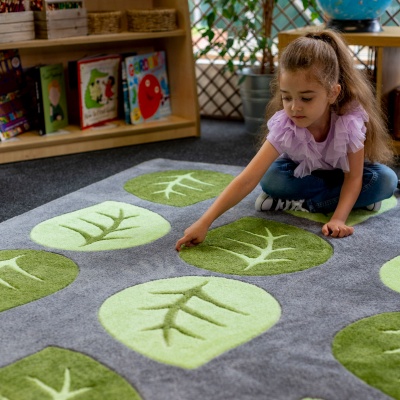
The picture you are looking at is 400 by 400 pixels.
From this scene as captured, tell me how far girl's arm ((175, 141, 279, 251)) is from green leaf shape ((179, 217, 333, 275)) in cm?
2

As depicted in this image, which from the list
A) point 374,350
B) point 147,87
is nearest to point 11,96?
point 147,87

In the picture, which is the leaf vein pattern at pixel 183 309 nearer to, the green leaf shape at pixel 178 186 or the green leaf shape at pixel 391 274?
the green leaf shape at pixel 391 274

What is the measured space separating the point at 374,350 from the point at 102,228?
707 millimetres

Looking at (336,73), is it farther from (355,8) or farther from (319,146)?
(355,8)

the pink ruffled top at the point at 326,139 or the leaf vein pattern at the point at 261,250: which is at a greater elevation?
the pink ruffled top at the point at 326,139

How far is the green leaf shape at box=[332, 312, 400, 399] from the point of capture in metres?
0.89

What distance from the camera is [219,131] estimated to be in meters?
2.50

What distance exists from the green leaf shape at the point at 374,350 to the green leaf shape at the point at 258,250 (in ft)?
0.77

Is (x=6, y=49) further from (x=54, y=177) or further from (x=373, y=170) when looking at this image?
(x=373, y=170)

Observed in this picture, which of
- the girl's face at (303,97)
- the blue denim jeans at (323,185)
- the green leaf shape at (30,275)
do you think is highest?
the girl's face at (303,97)

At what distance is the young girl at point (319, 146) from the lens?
1372mm

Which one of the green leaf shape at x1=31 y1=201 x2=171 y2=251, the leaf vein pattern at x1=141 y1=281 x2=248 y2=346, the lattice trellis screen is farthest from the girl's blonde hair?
the lattice trellis screen

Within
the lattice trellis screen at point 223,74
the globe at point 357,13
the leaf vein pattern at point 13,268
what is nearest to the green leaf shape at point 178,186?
the leaf vein pattern at point 13,268

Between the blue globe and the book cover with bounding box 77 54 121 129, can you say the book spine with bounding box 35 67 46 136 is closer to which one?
the book cover with bounding box 77 54 121 129
